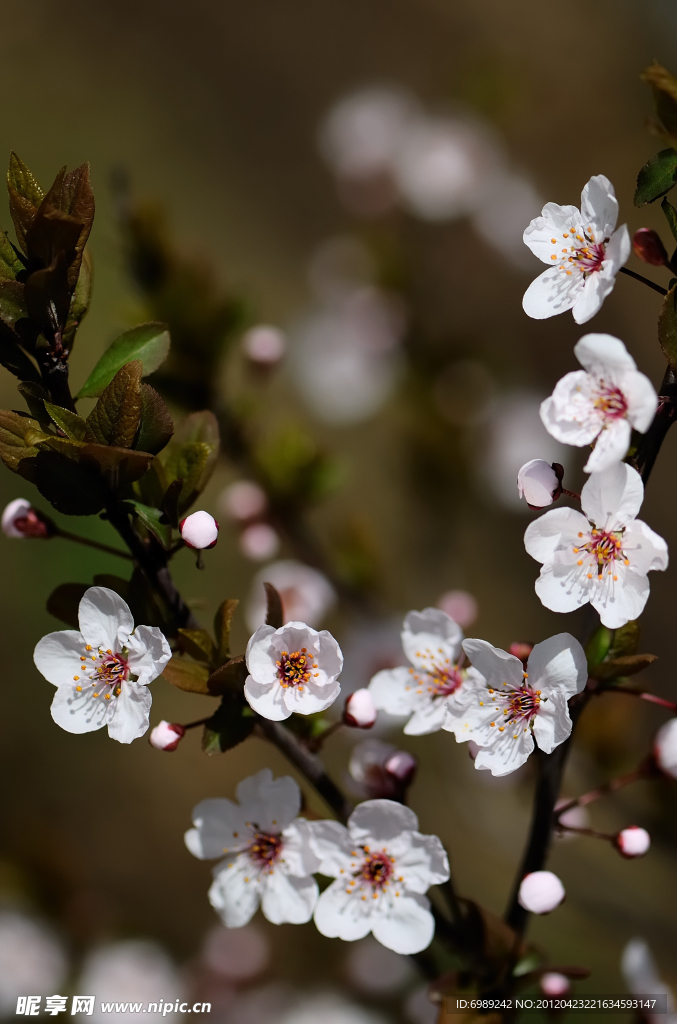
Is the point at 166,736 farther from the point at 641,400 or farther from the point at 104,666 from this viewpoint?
the point at 641,400

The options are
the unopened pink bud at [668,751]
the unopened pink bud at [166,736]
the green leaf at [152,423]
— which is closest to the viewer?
the green leaf at [152,423]

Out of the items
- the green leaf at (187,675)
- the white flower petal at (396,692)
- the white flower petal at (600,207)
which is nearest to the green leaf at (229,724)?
the green leaf at (187,675)

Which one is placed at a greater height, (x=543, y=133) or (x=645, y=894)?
(x=543, y=133)

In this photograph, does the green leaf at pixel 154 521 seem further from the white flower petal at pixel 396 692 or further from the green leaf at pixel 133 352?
the white flower petal at pixel 396 692

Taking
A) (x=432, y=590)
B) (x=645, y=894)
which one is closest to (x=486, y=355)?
(x=432, y=590)

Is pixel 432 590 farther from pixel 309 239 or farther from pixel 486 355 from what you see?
pixel 309 239

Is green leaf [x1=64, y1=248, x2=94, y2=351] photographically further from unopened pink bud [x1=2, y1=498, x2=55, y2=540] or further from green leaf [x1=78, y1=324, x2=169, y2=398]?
unopened pink bud [x1=2, y1=498, x2=55, y2=540]
